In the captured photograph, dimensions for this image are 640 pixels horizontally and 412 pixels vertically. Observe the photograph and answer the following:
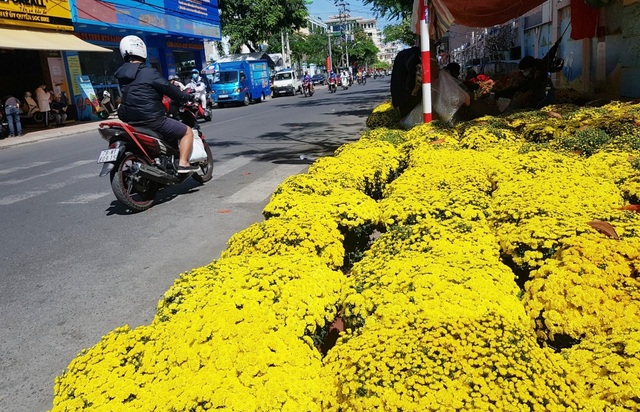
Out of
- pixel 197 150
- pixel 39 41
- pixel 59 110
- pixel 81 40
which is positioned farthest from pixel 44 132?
pixel 197 150

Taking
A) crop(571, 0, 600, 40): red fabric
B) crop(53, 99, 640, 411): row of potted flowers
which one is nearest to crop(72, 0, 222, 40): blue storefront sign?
crop(571, 0, 600, 40): red fabric

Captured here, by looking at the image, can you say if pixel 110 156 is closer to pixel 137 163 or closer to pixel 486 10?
pixel 137 163

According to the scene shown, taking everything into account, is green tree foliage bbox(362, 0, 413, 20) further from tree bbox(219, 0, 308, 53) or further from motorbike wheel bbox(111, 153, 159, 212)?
tree bbox(219, 0, 308, 53)

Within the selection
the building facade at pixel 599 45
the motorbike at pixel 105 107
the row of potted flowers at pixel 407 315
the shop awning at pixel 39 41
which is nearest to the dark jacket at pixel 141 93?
the row of potted flowers at pixel 407 315

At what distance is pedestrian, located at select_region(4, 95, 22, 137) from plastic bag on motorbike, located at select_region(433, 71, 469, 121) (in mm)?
15119

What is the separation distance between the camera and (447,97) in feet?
27.9

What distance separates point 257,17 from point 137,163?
37.0m

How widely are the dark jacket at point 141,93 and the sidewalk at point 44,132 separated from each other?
37.0 ft

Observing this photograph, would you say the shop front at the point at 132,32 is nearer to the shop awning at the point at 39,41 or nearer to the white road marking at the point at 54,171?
the shop awning at the point at 39,41

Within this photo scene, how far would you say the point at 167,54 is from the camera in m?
31.0

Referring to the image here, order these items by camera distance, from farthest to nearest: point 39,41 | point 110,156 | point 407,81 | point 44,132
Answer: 1. point 39,41
2. point 44,132
3. point 407,81
4. point 110,156

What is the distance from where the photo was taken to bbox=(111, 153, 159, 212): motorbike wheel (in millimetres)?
5727

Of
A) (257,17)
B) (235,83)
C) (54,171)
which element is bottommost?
(54,171)

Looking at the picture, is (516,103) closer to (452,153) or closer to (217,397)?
(452,153)
